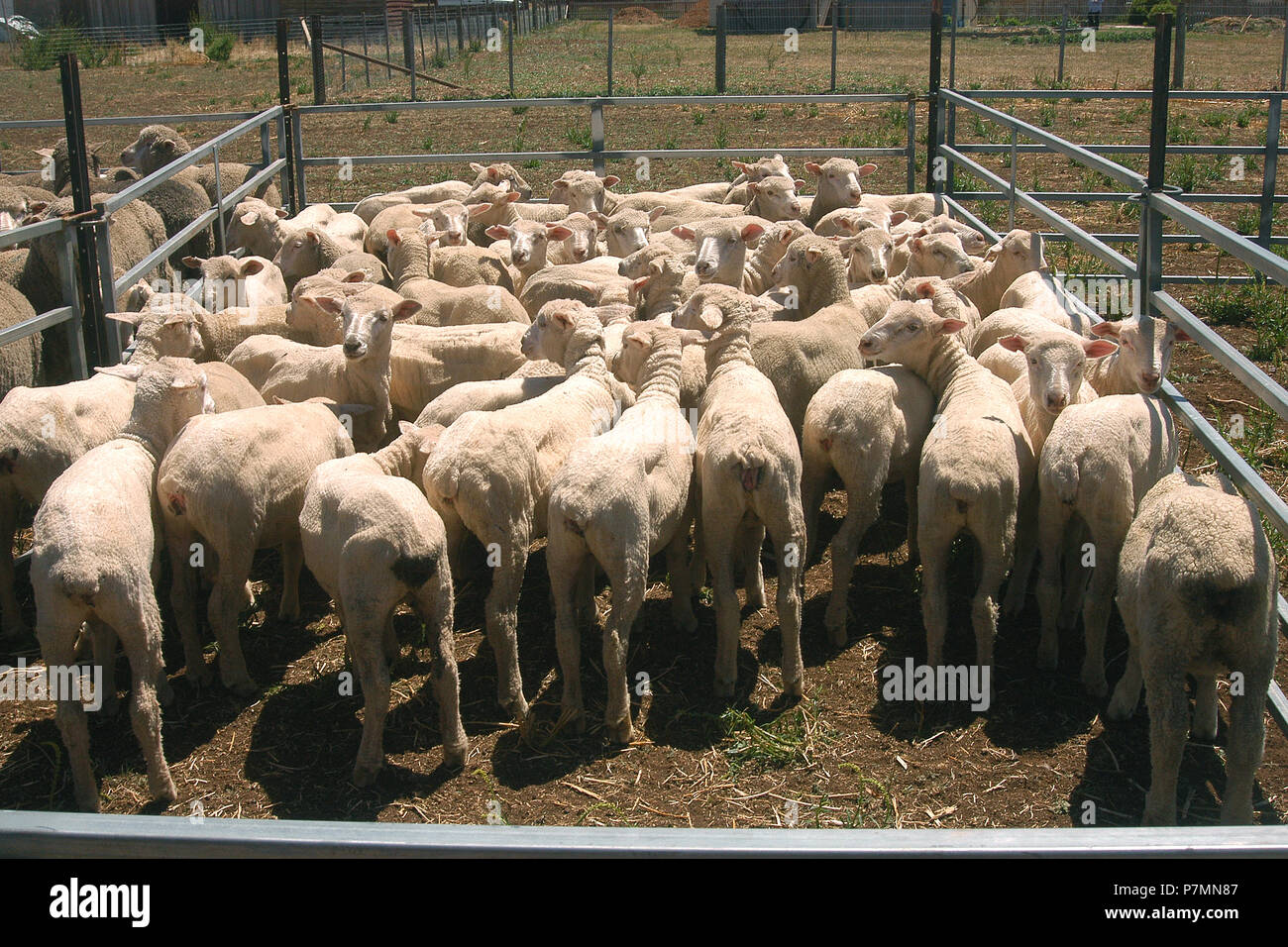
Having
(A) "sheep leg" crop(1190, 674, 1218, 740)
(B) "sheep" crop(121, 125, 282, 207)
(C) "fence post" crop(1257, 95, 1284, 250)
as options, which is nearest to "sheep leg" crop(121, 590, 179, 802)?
(A) "sheep leg" crop(1190, 674, 1218, 740)

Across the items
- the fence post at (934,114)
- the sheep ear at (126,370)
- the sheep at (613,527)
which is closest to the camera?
the sheep at (613,527)

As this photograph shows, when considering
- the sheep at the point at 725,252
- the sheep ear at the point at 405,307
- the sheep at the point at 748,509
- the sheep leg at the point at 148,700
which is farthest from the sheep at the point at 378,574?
the sheep at the point at 725,252

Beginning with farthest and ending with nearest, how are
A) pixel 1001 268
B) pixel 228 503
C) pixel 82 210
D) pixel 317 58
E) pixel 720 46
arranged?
pixel 720 46 < pixel 317 58 < pixel 1001 268 < pixel 82 210 < pixel 228 503

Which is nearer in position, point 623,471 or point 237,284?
point 623,471

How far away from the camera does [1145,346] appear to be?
6.04 m

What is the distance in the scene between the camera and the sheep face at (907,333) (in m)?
6.48

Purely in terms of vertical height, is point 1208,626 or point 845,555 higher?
point 1208,626

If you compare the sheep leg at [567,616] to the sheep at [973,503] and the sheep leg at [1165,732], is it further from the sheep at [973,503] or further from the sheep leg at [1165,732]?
the sheep leg at [1165,732]

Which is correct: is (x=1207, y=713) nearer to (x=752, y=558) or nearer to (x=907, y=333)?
(x=752, y=558)

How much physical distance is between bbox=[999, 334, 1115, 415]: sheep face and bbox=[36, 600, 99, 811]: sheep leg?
4303 millimetres

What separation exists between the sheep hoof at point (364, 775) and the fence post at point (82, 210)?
3.70 m

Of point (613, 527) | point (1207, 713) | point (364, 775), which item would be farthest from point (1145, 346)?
point (364, 775)

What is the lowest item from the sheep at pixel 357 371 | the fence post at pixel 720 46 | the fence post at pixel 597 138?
the sheep at pixel 357 371

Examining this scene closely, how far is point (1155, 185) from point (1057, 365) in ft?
4.54
